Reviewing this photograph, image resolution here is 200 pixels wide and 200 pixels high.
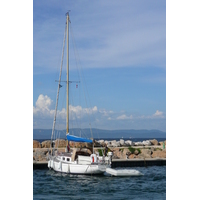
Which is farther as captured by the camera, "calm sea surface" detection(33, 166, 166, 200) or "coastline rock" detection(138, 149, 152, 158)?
"coastline rock" detection(138, 149, 152, 158)

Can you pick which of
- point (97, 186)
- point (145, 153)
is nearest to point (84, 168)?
point (97, 186)

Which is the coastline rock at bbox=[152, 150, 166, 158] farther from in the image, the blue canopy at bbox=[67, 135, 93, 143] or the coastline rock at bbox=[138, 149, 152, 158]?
the blue canopy at bbox=[67, 135, 93, 143]

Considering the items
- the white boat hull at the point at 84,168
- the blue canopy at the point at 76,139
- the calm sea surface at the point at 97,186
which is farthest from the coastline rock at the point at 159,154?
the blue canopy at the point at 76,139

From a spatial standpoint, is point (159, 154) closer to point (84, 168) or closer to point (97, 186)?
point (84, 168)

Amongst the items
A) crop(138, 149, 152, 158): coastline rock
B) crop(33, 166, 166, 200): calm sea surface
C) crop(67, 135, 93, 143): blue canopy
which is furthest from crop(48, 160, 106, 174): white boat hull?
crop(138, 149, 152, 158): coastline rock

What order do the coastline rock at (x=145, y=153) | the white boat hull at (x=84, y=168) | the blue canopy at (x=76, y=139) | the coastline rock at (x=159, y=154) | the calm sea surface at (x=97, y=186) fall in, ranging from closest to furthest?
the calm sea surface at (x=97, y=186), the white boat hull at (x=84, y=168), the blue canopy at (x=76, y=139), the coastline rock at (x=145, y=153), the coastline rock at (x=159, y=154)

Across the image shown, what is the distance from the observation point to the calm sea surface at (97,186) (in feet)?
36.7

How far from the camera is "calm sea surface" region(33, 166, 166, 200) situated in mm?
11195

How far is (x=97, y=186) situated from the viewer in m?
13.2

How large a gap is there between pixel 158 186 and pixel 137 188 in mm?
964

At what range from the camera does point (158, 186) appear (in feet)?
42.7

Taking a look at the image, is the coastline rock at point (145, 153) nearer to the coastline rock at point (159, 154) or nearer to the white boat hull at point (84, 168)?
the coastline rock at point (159, 154)
